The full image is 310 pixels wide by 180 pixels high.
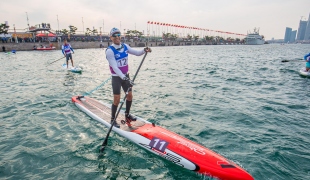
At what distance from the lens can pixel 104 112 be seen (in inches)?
324

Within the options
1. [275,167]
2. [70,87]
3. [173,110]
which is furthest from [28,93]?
[275,167]

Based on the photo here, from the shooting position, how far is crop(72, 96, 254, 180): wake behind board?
4.25m

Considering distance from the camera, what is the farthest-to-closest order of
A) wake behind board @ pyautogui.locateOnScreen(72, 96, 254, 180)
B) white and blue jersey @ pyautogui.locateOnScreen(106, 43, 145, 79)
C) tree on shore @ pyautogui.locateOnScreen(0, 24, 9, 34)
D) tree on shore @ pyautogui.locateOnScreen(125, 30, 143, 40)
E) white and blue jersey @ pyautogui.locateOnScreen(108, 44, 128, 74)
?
tree on shore @ pyautogui.locateOnScreen(125, 30, 143, 40) → tree on shore @ pyautogui.locateOnScreen(0, 24, 9, 34) → white and blue jersey @ pyautogui.locateOnScreen(108, 44, 128, 74) → white and blue jersey @ pyautogui.locateOnScreen(106, 43, 145, 79) → wake behind board @ pyautogui.locateOnScreen(72, 96, 254, 180)

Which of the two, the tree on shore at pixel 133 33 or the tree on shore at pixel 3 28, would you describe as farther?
the tree on shore at pixel 133 33

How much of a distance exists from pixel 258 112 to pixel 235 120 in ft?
5.67

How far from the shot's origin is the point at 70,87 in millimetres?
13547

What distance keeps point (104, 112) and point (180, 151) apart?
15.0 ft

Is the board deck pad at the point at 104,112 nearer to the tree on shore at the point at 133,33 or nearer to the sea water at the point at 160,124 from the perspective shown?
the sea water at the point at 160,124

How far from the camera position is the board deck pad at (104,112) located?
6744 millimetres

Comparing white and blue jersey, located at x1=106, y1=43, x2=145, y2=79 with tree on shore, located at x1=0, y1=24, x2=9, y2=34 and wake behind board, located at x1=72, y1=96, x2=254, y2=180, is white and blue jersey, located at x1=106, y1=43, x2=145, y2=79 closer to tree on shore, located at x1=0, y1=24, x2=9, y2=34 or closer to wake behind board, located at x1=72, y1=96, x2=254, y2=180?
wake behind board, located at x1=72, y1=96, x2=254, y2=180

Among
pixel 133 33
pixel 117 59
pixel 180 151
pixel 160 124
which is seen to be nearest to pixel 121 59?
pixel 117 59

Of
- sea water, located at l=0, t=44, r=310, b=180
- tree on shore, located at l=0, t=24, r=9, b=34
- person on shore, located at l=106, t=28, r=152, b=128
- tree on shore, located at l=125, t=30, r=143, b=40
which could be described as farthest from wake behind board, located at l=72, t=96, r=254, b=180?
tree on shore, located at l=125, t=30, r=143, b=40

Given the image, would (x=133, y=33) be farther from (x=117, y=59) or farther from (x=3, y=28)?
(x=117, y=59)

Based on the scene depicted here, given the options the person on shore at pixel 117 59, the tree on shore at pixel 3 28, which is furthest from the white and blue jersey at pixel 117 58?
the tree on shore at pixel 3 28
